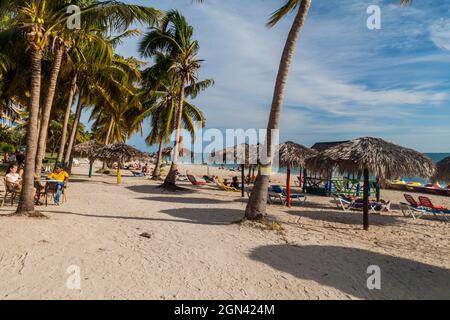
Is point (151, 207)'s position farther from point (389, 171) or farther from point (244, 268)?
point (389, 171)

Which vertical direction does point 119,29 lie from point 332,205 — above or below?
above

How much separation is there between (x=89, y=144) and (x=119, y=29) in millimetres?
13582

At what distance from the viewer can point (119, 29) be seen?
834cm

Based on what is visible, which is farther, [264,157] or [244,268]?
[264,157]

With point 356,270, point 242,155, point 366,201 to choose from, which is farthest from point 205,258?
point 242,155

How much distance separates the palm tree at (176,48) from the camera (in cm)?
1487

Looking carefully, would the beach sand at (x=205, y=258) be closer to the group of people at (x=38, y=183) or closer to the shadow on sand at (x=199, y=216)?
the shadow on sand at (x=199, y=216)

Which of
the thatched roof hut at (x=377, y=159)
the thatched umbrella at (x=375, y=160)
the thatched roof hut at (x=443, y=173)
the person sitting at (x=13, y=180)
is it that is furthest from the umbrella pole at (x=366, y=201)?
the person sitting at (x=13, y=180)

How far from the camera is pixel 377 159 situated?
9.04 m

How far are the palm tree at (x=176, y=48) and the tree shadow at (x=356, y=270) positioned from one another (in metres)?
10.3

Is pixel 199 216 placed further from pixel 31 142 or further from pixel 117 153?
pixel 117 153

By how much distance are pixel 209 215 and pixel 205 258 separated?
395 centimetres

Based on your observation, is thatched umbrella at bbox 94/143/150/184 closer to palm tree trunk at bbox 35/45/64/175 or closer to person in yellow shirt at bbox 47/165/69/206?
palm tree trunk at bbox 35/45/64/175
